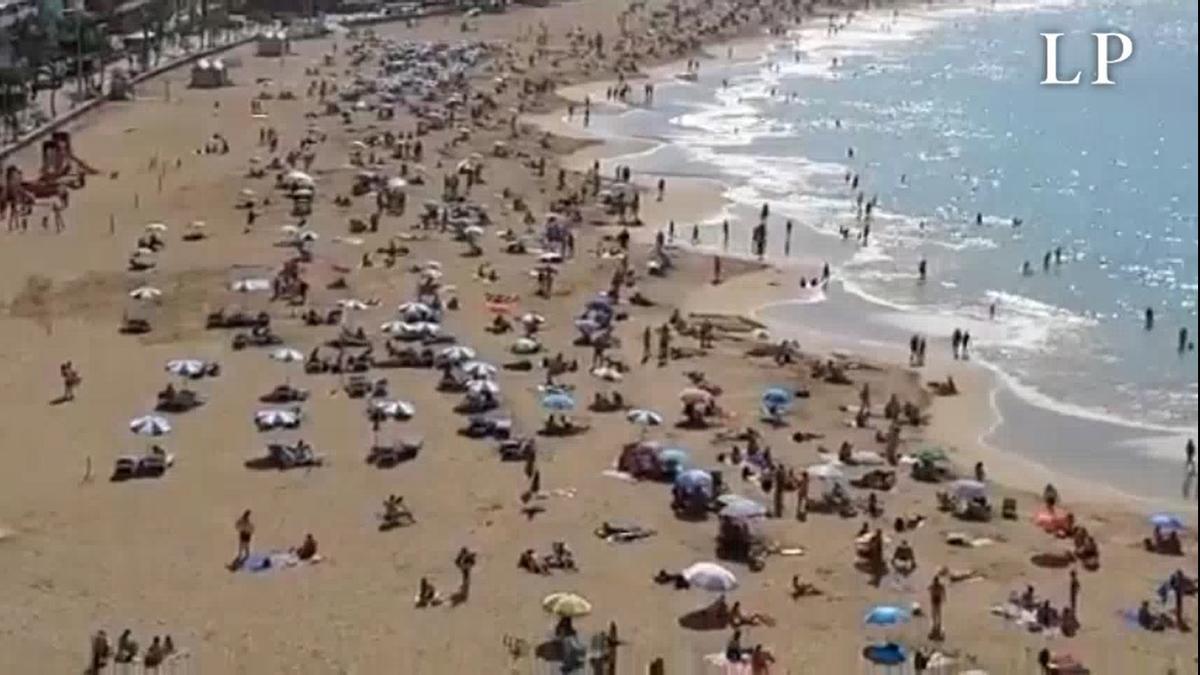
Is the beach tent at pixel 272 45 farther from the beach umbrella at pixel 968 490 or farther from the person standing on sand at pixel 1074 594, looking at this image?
the person standing on sand at pixel 1074 594

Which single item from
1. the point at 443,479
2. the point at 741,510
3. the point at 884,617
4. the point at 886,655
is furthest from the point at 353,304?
the point at 886,655

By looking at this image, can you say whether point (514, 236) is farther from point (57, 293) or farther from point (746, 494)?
point (746, 494)

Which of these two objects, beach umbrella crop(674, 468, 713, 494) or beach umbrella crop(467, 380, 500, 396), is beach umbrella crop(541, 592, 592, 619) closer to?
beach umbrella crop(674, 468, 713, 494)

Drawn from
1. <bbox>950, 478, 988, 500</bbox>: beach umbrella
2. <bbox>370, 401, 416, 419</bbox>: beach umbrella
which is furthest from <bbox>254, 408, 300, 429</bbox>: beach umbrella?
<bbox>950, 478, 988, 500</bbox>: beach umbrella

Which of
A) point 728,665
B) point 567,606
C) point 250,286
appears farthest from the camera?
point 250,286

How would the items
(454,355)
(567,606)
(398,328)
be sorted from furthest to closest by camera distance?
(398,328) < (454,355) < (567,606)

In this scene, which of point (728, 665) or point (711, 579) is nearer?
point (728, 665)

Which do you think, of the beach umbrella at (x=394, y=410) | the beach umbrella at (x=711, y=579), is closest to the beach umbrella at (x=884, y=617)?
the beach umbrella at (x=711, y=579)

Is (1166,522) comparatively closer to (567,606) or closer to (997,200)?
(567,606)
